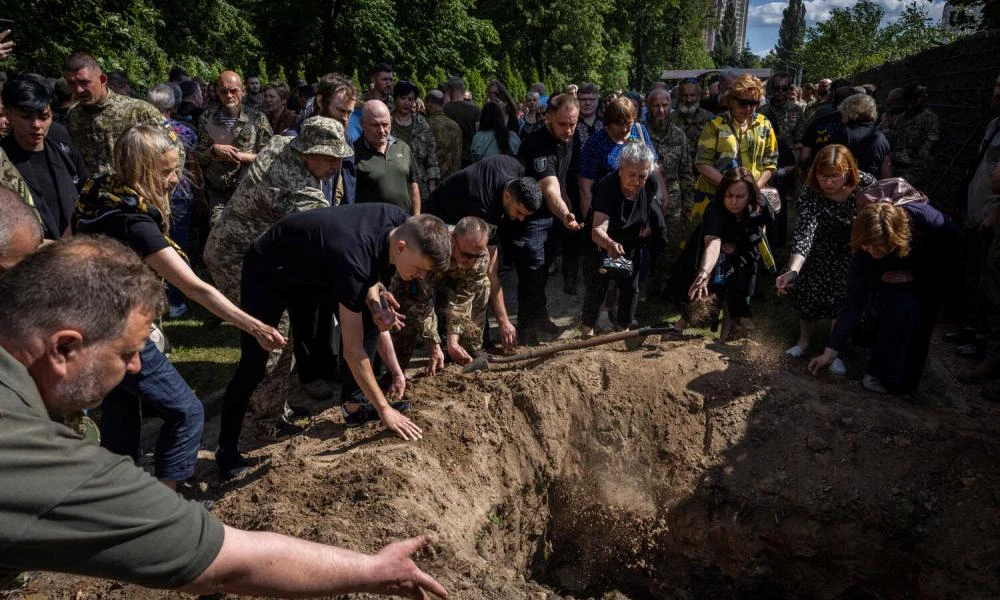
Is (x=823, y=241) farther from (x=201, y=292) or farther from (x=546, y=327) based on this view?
(x=201, y=292)

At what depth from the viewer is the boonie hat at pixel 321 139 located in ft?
13.4

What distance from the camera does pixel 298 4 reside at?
20.0 meters

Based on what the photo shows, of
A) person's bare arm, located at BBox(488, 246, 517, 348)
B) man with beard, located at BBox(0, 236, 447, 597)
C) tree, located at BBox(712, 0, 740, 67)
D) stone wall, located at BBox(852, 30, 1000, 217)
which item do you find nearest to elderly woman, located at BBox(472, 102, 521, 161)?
person's bare arm, located at BBox(488, 246, 517, 348)

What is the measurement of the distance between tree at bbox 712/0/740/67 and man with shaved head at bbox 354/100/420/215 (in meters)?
82.1

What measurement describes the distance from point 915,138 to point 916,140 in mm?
24

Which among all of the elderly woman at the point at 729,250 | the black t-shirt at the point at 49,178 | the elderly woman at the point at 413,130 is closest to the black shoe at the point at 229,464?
the black t-shirt at the point at 49,178

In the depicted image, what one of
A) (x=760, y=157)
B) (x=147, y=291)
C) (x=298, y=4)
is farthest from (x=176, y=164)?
(x=298, y=4)

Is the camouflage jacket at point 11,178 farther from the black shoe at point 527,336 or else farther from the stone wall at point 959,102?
the stone wall at point 959,102

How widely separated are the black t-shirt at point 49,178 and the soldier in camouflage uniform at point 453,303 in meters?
2.33

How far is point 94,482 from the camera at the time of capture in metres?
1.43

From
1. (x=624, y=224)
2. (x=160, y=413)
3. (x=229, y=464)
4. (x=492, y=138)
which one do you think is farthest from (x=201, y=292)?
(x=492, y=138)

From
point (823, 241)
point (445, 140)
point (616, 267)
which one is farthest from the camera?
point (445, 140)

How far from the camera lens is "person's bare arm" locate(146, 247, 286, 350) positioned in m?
3.27

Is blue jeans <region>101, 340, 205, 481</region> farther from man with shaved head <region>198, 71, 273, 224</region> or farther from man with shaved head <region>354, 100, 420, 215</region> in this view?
man with shaved head <region>198, 71, 273, 224</region>
